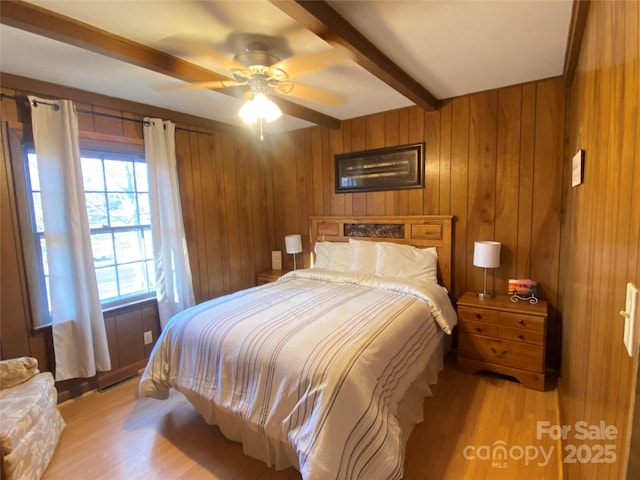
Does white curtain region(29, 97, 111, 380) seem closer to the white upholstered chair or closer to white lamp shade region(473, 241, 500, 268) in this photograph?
the white upholstered chair

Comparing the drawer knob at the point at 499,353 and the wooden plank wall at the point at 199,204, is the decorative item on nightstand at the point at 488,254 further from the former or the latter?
the wooden plank wall at the point at 199,204

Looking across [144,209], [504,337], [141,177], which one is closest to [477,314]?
[504,337]

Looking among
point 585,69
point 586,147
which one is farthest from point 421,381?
point 585,69

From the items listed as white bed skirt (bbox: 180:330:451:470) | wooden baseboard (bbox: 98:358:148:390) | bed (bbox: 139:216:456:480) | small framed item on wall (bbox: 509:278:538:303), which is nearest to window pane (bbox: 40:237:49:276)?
wooden baseboard (bbox: 98:358:148:390)

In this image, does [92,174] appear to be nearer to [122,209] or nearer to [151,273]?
[122,209]

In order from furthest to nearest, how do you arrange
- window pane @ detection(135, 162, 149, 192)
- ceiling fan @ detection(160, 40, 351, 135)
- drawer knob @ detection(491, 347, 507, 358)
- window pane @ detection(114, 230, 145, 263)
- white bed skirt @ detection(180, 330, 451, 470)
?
window pane @ detection(135, 162, 149, 192), window pane @ detection(114, 230, 145, 263), drawer knob @ detection(491, 347, 507, 358), ceiling fan @ detection(160, 40, 351, 135), white bed skirt @ detection(180, 330, 451, 470)

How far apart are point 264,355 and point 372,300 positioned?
95 cm

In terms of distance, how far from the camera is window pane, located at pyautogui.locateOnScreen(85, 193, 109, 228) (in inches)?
101

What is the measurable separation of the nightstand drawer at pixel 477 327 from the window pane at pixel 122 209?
9.78 feet

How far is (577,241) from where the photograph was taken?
1.67 metres

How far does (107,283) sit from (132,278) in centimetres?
20

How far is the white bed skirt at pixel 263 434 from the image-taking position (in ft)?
5.46

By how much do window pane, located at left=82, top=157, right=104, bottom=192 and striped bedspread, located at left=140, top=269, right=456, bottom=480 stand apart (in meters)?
1.42

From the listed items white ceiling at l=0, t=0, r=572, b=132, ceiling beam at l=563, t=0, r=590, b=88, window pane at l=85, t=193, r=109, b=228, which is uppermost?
white ceiling at l=0, t=0, r=572, b=132
